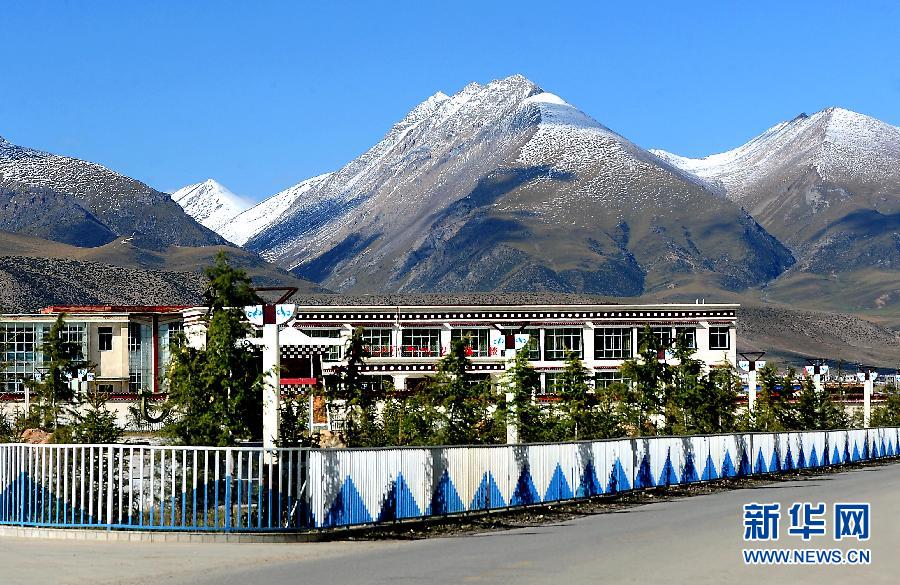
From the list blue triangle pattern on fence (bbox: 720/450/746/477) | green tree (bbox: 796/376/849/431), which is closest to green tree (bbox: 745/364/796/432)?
green tree (bbox: 796/376/849/431)

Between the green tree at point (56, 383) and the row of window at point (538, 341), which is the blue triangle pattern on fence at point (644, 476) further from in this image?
the row of window at point (538, 341)

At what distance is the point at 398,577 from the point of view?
25.2 meters

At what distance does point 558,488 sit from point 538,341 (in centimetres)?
8996

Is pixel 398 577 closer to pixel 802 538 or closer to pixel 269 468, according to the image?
pixel 269 468

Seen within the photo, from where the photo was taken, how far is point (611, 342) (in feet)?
435

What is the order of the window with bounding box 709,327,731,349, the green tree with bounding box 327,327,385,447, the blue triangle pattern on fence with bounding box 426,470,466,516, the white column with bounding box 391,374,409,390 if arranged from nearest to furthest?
the blue triangle pattern on fence with bounding box 426,470,466,516 < the green tree with bounding box 327,327,385,447 < the white column with bounding box 391,374,409,390 < the window with bounding box 709,327,731,349

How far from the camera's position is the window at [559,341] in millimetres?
131625

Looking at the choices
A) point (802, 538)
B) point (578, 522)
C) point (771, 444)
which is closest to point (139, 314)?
point (771, 444)

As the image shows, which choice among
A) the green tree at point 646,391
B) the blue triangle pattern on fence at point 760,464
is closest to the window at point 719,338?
the green tree at point 646,391

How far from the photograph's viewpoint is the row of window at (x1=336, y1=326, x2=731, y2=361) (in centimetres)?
12912

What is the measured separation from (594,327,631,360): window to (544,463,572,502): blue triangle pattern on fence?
90059 millimetres

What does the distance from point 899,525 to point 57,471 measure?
716 inches

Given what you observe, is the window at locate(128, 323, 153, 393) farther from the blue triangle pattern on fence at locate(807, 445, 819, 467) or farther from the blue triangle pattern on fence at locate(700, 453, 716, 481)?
the blue triangle pattern on fence at locate(700, 453, 716, 481)

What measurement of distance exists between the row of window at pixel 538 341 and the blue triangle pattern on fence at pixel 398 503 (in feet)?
305
